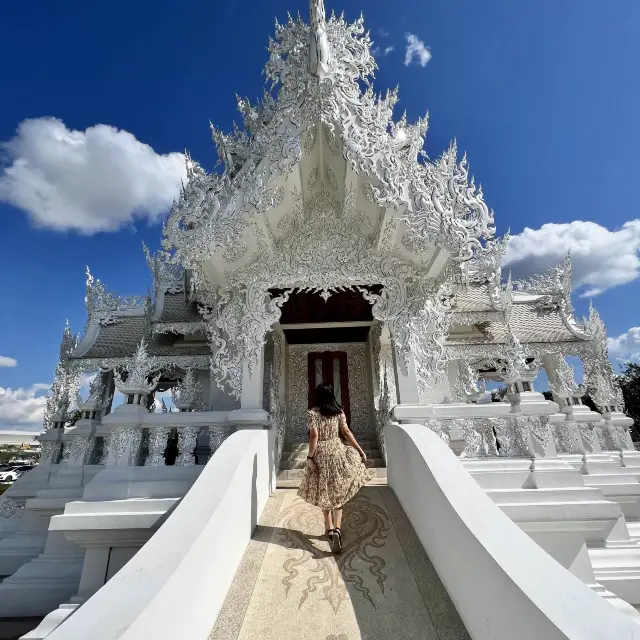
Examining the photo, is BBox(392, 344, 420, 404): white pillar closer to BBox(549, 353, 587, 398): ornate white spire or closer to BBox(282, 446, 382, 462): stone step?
BBox(282, 446, 382, 462): stone step

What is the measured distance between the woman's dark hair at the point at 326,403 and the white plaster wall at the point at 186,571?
701 millimetres

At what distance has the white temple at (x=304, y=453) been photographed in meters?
1.71

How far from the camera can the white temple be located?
1709mm

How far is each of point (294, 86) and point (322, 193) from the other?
130 centimetres

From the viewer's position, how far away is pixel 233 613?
2.00 meters

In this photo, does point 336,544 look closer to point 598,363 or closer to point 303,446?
point 303,446

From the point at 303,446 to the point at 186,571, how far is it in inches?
197

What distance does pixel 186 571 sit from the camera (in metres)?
1.60

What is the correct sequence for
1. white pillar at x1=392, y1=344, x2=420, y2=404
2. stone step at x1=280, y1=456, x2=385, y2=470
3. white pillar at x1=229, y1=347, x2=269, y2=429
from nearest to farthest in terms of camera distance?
white pillar at x1=229, y1=347, x2=269, y2=429
white pillar at x1=392, y1=344, x2=420, y2=404
stone step at x1=280, y1=456, x2=385, y2=470

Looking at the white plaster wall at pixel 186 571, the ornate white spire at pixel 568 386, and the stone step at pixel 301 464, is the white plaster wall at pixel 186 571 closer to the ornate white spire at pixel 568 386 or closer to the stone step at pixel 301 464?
the stone step at pixel 301 464

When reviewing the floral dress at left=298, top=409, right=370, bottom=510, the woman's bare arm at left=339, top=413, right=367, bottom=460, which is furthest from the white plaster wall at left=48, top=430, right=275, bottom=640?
the woman's bare arm at left=339, top=413, right=367, bottom=460

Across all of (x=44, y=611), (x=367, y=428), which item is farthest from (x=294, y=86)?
(x=44, y=611)

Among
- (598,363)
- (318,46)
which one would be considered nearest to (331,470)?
(318,46)

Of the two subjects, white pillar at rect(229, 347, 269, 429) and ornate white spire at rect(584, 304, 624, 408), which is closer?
white pillar at rect(229, 347, 269, 429)
